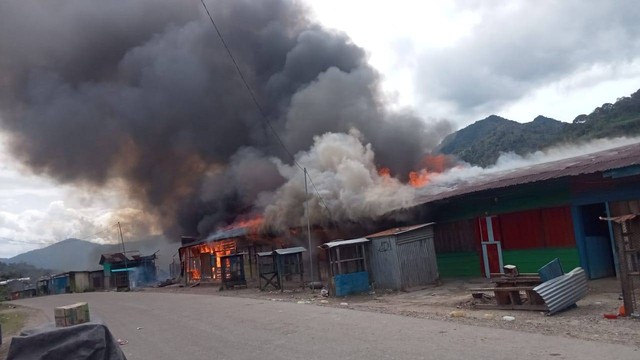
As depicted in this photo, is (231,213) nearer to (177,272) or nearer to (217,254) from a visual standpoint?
(217,254)

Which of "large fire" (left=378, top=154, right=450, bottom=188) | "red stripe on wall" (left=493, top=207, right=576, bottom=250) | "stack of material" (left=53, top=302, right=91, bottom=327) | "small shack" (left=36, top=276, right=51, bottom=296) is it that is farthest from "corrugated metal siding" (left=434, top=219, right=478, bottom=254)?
"small shack" (left=36, top=276, right=51, bottom=296)

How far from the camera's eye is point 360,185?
23.5m

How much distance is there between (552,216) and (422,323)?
701cm

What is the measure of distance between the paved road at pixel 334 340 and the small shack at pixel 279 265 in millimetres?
7974

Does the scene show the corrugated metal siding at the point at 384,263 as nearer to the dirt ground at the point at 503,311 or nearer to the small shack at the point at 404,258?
the small shack at the point at 404,258

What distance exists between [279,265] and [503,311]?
1288 centimetres

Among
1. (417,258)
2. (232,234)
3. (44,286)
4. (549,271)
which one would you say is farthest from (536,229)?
(44,286)

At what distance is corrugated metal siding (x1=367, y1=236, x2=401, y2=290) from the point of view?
56.9ft

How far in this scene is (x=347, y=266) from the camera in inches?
735

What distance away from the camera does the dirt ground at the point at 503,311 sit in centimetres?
832

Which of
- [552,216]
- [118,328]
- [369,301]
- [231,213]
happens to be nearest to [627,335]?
[552,216]

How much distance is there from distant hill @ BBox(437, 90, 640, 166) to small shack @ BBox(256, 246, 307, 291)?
2162 centimetres

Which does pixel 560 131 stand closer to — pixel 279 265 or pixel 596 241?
pixel 279 265

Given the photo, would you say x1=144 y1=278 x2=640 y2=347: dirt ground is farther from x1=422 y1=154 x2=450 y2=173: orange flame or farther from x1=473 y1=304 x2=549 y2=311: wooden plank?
x1=422 y1=154 x2=450 y2=173: orange flame
